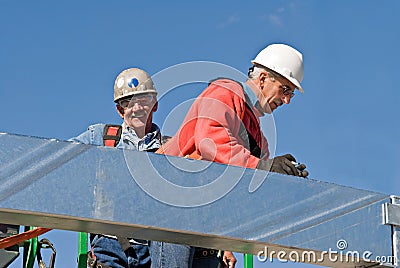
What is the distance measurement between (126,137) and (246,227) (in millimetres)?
2346

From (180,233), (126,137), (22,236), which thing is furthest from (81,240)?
(180,233)

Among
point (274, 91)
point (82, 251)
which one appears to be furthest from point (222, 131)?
point (82, 251)

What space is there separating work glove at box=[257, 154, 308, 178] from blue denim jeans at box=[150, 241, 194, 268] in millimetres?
948

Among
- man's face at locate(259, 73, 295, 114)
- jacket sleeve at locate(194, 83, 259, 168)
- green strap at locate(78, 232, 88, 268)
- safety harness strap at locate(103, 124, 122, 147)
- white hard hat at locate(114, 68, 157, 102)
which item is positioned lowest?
green strap at locate(78, 232, 88, 268)

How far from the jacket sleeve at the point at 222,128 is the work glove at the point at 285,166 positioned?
0.21 feet

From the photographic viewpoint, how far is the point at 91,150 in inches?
159

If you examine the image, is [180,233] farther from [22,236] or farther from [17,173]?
[22,236]

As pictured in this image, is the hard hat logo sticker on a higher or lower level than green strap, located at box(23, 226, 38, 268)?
Result: higher

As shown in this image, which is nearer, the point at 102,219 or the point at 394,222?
the point at 102,219

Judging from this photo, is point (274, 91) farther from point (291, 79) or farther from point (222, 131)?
point (222, 131)

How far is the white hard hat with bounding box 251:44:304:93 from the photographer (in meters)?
6.16

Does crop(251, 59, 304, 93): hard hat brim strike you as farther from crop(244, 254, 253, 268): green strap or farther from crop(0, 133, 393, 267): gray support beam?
crop(0, 133, 393, 267): gray support beam

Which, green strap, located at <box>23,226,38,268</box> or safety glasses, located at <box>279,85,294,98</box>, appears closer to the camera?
safety glasses, located at <box>279,85,294,98</box>

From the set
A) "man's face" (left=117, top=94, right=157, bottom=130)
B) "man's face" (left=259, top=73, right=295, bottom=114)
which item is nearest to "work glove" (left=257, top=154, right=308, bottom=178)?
"man's face" (left=259, top=73, right=295, bottom=114)
